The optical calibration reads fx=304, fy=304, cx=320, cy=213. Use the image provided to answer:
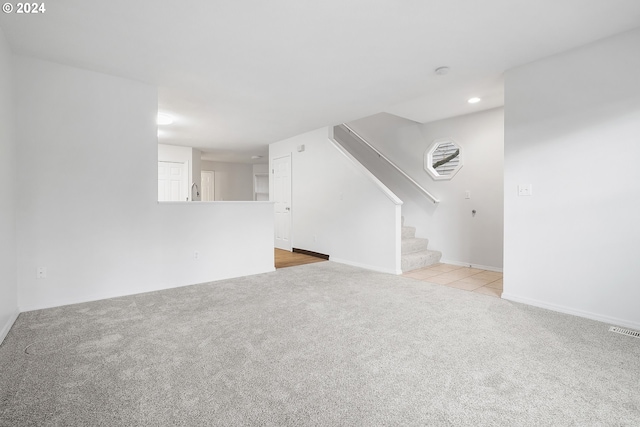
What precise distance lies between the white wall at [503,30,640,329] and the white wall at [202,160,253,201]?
8535 mm

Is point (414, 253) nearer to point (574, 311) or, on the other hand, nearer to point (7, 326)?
point (574, 311)

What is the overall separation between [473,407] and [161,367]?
1.78m

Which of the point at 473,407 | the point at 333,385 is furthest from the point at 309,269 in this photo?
the point at 473,407

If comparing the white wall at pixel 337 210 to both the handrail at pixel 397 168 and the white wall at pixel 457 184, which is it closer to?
the handrail at pixel 397 168

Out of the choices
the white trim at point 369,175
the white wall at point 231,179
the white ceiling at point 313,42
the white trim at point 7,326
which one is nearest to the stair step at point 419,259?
the white trim at point 369,175

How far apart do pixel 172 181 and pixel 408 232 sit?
5587 millimetres

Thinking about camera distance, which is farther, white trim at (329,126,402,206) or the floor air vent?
white trim at (329,126,402,206)

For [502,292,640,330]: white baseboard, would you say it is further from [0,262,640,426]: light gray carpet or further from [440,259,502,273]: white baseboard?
[440,259,502,273]: white baseboard

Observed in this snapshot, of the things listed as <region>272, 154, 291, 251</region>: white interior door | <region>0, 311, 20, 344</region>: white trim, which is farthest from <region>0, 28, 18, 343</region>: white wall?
<region>272, 154, 291, 251</region>: white interior door

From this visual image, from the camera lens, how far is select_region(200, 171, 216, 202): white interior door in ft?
32.0

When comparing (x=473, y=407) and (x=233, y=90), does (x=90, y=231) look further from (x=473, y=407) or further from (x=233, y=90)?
(x=473, y=407)

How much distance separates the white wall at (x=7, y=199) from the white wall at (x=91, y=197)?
16cm

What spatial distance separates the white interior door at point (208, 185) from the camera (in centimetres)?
974

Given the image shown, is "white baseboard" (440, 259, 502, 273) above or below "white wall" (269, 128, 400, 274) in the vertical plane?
below
